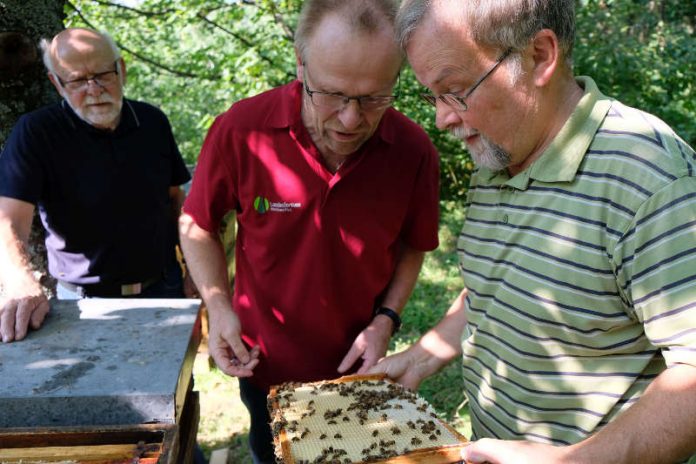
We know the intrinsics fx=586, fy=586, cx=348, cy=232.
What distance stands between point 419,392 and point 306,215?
3.10 metres

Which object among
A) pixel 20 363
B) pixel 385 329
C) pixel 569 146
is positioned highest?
pixel 569 146

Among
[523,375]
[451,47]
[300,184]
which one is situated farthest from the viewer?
[300,184]

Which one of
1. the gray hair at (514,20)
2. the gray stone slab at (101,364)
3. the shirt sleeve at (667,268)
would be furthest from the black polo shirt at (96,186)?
the shirt sleeve at (667,268)

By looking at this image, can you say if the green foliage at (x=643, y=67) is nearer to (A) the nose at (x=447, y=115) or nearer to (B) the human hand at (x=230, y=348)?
(A) the nose at (x=447, y=115)

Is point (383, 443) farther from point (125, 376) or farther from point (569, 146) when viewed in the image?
point (569, 146)

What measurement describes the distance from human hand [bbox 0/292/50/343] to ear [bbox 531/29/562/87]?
1995 millimetres

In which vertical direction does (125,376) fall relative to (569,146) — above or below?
below

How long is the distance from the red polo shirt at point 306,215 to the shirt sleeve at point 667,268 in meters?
1.27

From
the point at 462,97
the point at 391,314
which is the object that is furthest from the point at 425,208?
the point at 462,97

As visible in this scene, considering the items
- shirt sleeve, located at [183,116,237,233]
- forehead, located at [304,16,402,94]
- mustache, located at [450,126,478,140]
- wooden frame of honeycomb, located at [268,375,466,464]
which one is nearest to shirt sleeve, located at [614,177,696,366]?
mustache, located at [450,126,478,140]

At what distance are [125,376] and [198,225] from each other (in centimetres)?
94

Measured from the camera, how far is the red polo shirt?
2.53 m

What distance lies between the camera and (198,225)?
2.71 metres

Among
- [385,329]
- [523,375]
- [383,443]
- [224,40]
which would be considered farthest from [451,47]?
[224,40]
